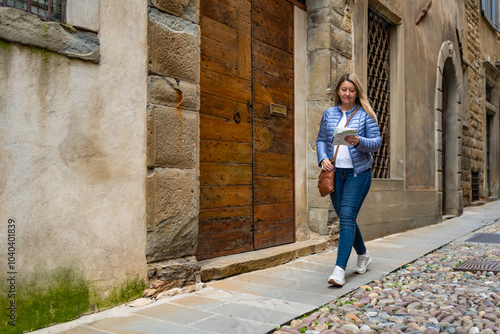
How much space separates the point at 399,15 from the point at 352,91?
155 inches

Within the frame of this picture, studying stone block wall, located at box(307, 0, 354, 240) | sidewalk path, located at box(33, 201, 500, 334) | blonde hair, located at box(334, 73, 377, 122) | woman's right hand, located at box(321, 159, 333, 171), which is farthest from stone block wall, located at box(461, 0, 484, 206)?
woman's right hand, located at box(321, 159, 333, 171)

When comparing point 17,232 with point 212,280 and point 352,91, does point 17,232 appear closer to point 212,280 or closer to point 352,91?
point 212,280

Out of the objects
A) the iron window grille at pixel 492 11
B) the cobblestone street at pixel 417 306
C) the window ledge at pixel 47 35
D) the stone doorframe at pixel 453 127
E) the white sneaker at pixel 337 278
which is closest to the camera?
the window ledge at pixel 47 35

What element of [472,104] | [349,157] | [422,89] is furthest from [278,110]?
[472,104]

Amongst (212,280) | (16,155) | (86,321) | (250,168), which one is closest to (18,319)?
(86,321)

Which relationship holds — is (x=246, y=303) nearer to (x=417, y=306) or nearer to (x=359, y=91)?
(x=417, y=306)

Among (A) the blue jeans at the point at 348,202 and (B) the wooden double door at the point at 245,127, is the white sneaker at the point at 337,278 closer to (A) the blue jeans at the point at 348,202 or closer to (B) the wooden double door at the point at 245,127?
(A) the blue jeans at the point at 348,202

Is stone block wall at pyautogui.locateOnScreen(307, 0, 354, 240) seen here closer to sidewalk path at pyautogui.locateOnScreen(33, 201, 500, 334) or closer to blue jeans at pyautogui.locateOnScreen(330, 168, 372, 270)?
sidewalk path at pyautogui.locateOnScreen(33, 201, 500, 334)

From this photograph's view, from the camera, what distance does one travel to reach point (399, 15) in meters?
6.89

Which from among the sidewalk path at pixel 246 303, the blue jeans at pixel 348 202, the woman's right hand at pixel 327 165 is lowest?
the sidewalk path at pixel 246 303

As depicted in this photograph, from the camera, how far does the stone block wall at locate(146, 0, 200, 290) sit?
301cm

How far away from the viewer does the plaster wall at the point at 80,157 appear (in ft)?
7.59

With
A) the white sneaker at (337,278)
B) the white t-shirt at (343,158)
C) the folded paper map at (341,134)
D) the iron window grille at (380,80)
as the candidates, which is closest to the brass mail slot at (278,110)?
the white t-shirt at (343,158)

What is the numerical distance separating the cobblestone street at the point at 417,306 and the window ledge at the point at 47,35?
1.83 m
